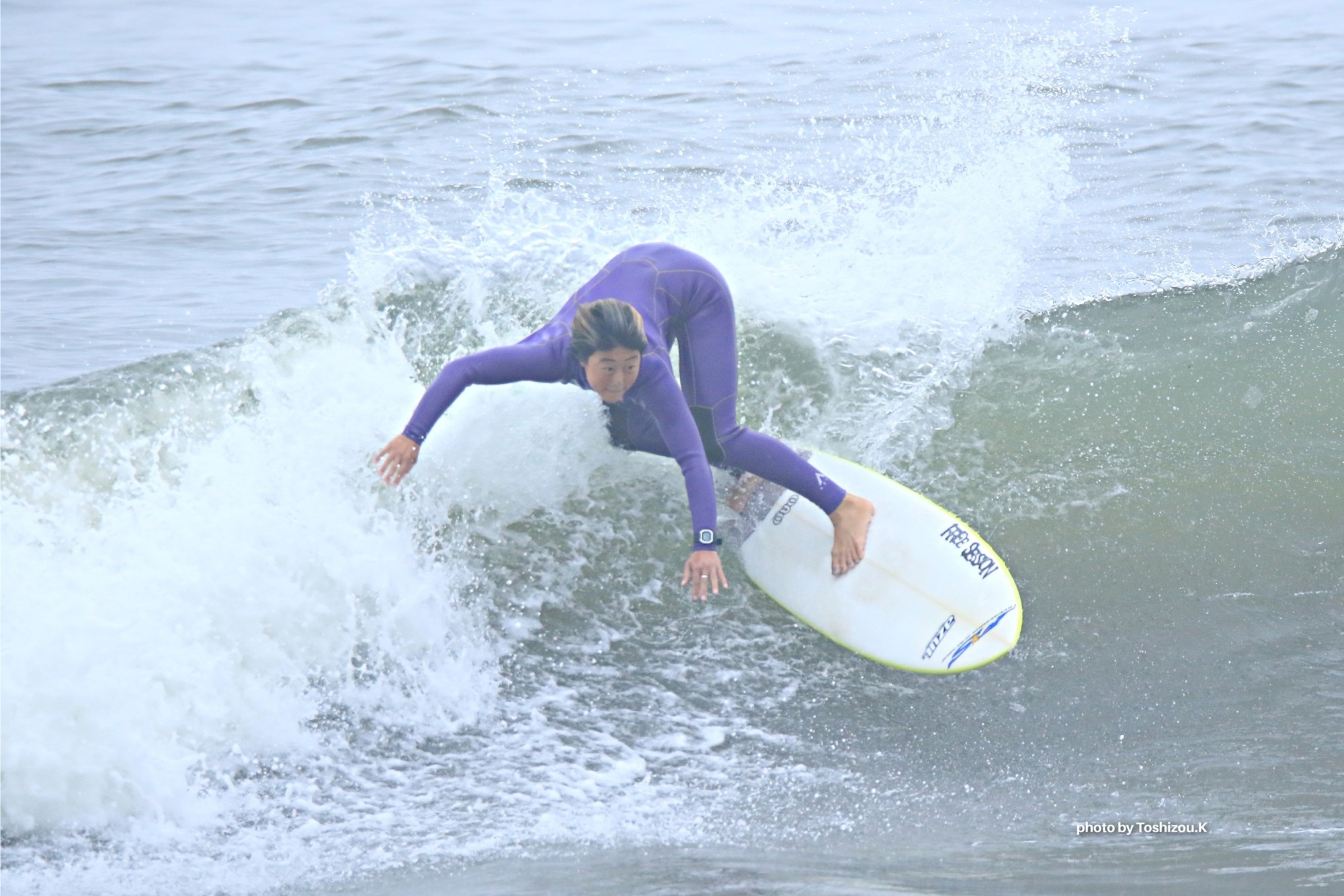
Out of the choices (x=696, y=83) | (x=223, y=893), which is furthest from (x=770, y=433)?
(x=696, y=83)

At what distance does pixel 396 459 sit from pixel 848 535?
1768 mm

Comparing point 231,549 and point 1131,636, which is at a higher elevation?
point 231,549

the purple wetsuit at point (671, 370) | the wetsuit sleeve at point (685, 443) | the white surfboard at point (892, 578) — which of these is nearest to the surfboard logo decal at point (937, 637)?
the white surfboard at point (892, 578)

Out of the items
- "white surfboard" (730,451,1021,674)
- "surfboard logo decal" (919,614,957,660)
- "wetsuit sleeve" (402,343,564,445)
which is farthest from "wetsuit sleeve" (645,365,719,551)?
"surfboard logo decal" (919,614,957,660)

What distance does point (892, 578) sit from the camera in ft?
15.6

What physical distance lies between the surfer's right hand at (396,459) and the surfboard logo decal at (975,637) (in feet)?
6.75

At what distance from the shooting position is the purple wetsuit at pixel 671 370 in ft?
14.2

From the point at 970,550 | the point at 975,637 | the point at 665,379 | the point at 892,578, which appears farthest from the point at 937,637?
the point at 665,379

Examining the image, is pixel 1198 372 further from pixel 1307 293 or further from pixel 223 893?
pixel 223 893

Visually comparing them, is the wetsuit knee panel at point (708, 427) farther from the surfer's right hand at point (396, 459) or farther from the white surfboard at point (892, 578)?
the surfer's right hand at point (396, 459)

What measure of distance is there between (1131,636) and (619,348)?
229 centimetres

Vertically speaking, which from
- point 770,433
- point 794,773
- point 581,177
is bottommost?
point 794,773

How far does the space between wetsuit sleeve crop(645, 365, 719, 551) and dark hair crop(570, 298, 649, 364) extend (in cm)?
23

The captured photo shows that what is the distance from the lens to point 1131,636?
15.3ft
